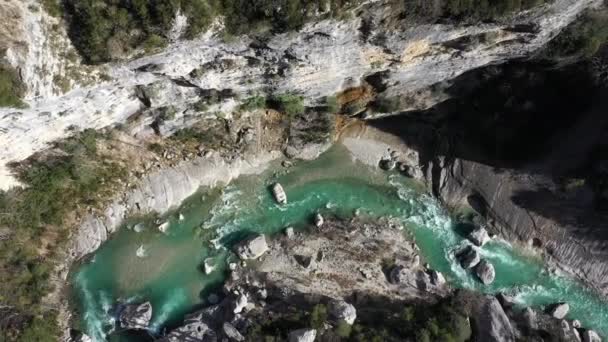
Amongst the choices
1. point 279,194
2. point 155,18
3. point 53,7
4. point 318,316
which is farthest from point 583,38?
point 53,7

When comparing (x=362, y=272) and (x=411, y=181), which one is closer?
(x=362, y=272)

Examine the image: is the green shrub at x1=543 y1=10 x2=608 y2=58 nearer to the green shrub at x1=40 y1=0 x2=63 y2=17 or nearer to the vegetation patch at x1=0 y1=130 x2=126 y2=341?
the green shrub at x1=40 y1=0 x2=63 y2=17

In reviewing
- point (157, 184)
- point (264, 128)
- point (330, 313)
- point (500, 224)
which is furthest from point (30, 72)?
point (500, 224)

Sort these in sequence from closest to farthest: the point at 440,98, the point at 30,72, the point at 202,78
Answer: the point at 30,72 → the point at 202,78 → the point at 440,98

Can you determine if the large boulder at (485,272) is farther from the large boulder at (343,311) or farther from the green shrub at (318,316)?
the green shrub at (318,316)

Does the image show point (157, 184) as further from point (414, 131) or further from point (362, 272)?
point (414, 131)

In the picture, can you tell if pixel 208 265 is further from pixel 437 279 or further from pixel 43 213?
pixel 437 279

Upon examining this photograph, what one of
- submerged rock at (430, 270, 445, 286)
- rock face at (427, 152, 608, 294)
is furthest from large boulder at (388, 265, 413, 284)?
rock face at (427, 152, 608, 294)

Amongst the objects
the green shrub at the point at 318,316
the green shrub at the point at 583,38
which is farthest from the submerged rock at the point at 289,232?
the green shrub at the point at 583,38
